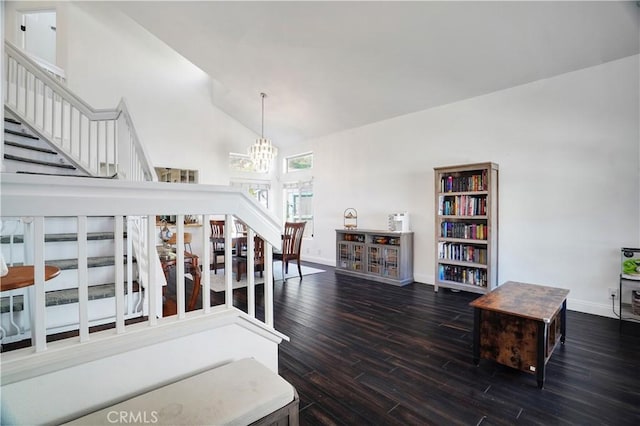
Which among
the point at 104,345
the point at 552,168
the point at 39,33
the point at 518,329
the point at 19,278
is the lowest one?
the point at 518,329

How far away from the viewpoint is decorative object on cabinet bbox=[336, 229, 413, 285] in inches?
184

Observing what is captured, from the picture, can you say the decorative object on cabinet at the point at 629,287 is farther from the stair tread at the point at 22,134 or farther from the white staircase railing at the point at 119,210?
the stair tread at the point at 22,134

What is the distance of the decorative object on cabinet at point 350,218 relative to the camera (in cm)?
577

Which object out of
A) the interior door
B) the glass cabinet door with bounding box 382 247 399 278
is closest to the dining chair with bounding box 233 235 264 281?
the glass cabinet door with bounding box 382 247 399 278

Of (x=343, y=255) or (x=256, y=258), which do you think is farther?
(x=343, y=255)

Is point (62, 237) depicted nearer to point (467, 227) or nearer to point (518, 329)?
point (518, 329)

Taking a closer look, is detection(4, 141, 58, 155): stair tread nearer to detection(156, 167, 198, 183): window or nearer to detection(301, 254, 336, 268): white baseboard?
detection(156, 167, 198, 183): window

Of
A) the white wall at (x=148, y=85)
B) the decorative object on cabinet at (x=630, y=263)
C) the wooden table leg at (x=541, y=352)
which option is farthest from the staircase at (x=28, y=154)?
the decorative object on cabinet at (x=630, y=263)

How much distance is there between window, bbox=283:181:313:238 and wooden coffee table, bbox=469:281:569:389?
4.96 meters

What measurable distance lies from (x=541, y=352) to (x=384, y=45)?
11.4 ft

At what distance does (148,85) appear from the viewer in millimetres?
5773

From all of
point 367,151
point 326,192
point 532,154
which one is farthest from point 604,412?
point 326,192

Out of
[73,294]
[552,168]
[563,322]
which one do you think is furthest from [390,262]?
[73,294]

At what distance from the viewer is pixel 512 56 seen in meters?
3.36
